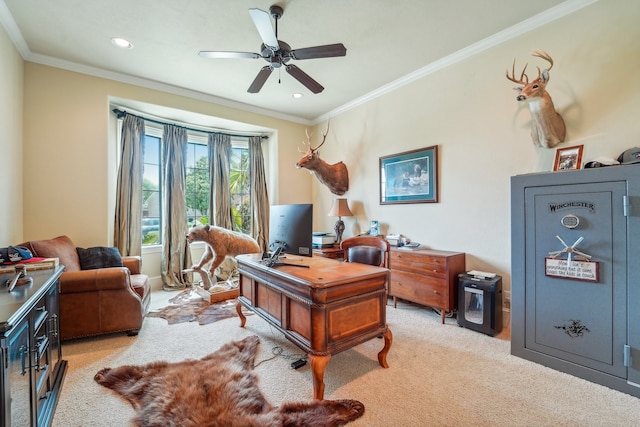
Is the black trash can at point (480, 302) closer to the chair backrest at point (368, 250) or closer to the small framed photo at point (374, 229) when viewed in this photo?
the chair backrest at point (368, 250)

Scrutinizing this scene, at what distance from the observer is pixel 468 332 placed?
2713mm

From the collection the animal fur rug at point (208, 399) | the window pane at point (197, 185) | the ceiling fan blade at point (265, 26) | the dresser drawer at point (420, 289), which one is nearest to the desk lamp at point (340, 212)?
the dresser drawer at point (420, 289)

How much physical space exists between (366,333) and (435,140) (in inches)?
102

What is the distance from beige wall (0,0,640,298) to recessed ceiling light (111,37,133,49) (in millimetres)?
859

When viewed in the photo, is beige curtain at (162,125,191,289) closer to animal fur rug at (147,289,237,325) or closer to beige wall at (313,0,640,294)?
animal fur rug at (147,289,237,325)

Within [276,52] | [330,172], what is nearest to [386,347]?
[276,52]

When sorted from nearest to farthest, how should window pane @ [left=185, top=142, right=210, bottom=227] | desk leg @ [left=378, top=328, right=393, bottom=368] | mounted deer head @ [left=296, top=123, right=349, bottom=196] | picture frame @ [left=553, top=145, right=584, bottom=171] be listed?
desk leg @ [left=378, top=328, right=393, bottom=368] < picture frame @ [left=553, top=145, right=584, bottom=171] < mounted deer head @ [left=296, top=123, right=349, bottom=196] < window pane @ [left=185, top=142, right=210, bottom=227]

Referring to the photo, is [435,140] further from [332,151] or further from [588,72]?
[332,151]

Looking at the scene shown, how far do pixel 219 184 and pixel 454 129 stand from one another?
3.84 metres

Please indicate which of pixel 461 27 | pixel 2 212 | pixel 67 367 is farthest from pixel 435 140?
pixel 2 212

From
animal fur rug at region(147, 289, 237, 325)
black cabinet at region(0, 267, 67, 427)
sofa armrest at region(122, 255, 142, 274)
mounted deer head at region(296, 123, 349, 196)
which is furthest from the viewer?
mounted deer head at region(296, 123, 349, 196)

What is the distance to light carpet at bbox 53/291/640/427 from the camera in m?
1.58

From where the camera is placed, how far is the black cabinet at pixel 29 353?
98 centimetres

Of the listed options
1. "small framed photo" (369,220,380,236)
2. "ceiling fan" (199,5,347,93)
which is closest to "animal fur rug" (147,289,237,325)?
"small framed photo" (369,220,380,236)
